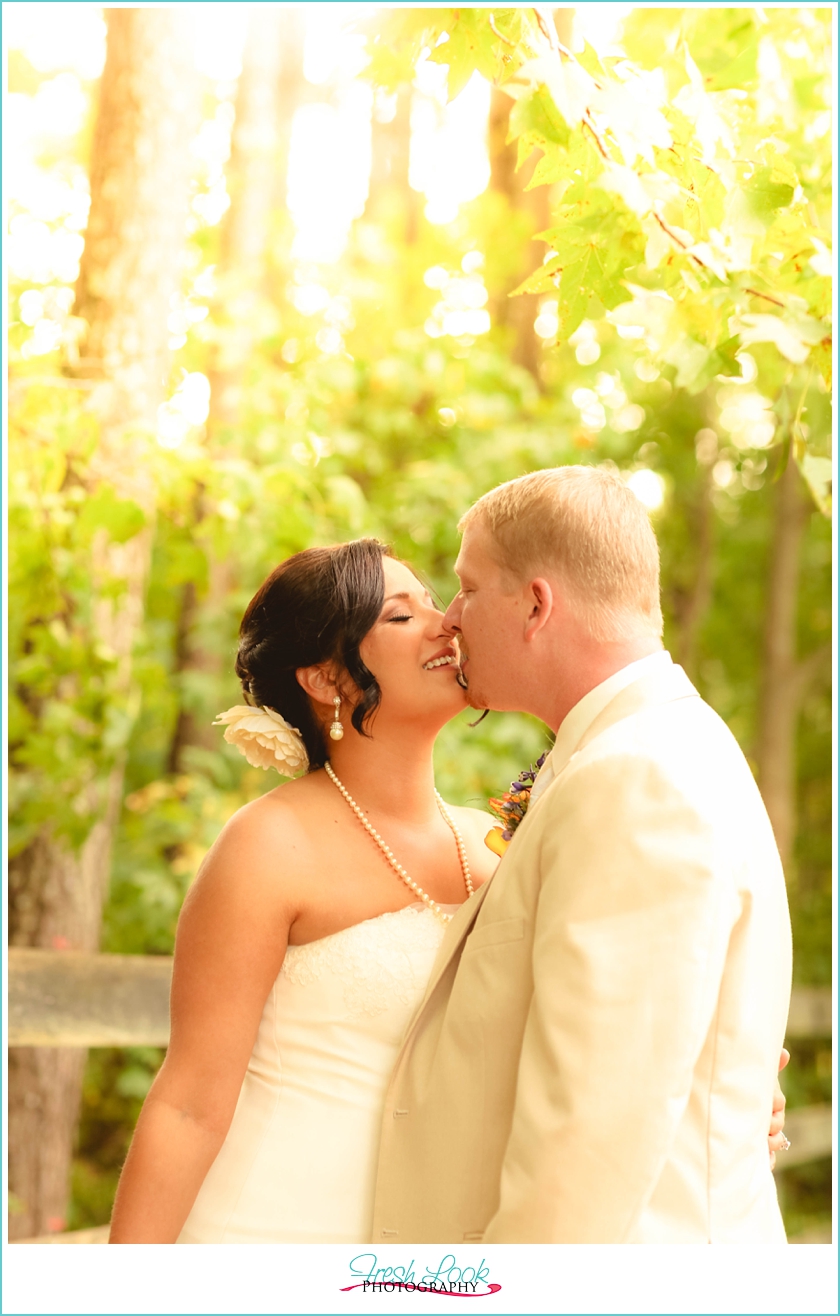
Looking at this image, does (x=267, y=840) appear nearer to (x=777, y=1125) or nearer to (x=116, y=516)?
(x=777, y=1125)

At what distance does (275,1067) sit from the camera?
208cm

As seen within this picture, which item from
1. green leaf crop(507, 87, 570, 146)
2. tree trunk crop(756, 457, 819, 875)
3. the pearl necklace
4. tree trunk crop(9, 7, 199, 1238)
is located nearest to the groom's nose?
the pearl necklace

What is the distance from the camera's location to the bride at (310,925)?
1.98m

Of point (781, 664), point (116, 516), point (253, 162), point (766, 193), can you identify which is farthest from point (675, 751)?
point (781, 664)

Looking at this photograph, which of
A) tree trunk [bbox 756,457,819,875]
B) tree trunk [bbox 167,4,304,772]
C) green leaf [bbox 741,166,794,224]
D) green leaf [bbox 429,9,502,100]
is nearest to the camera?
green leaf [bbox 741,166,794,224]

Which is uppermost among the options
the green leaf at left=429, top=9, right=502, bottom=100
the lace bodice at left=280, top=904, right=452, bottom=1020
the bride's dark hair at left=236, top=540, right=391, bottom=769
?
the green leaf at left=429, top=9, right=502, bottom=100

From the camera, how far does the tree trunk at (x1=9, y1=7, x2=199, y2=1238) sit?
3.98 m

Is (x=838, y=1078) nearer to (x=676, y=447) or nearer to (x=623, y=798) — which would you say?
(x=623, y=798)

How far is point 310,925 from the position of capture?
2096 mm

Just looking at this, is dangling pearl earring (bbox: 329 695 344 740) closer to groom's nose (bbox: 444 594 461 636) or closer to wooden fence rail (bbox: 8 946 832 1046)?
groom's nose (bbox: 444 594 461 636)

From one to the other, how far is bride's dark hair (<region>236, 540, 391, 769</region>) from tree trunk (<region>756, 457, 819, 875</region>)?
5.66 meters

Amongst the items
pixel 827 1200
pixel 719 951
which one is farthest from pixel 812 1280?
pixel 827 1200

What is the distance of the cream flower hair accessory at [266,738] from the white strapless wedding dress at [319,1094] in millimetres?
377

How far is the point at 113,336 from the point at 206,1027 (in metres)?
2.74
